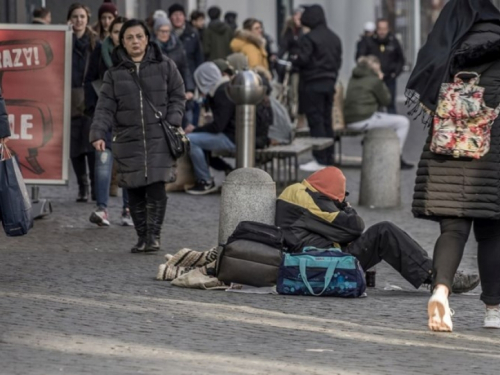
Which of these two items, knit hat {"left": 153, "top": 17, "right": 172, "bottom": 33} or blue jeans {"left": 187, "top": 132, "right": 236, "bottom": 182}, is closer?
blue jeans {"left": 187, "top": 132, "right": 236, "bottom": 182}

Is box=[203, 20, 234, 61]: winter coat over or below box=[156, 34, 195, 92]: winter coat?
below

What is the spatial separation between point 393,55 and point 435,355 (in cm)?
1860

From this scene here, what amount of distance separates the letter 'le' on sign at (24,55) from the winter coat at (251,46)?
832 centimetres

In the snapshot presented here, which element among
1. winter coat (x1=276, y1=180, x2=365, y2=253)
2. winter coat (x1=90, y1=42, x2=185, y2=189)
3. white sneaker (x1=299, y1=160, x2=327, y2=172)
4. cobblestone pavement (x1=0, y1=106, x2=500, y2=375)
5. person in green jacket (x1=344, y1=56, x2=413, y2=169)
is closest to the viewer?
cobblestone pavement (x1=0, y1=106, x2=500, y2=375)

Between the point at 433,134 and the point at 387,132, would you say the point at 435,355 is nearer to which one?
the point at 433,134

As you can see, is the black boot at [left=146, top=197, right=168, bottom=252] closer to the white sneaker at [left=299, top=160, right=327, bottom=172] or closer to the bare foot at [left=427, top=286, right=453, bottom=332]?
the bare foot at [left=427, top=286, right=453, bottom=332]

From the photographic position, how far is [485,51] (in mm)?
7602

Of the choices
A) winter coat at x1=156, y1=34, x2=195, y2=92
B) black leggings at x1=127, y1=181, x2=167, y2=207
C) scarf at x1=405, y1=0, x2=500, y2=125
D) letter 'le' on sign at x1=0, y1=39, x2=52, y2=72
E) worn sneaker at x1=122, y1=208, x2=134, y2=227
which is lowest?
worn sneaker at x1=122, y1=208, x2=134, y2=227

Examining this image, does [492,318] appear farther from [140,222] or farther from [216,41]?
[216,41]

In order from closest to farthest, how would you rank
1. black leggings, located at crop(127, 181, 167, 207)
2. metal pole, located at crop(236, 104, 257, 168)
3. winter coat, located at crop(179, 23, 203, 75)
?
black leggings, located at crop(127, 181, 167, 207)
metal pole, located at crop(236, 104, 257, 168)
winter coat, located at crop(179, 23, 203, 75)

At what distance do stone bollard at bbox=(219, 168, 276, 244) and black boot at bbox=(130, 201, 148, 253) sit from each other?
107cm

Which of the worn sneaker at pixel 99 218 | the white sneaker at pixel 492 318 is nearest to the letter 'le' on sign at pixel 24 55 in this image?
the worn sneaker at pixel 99 218

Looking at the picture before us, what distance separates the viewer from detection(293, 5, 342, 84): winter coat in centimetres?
1859

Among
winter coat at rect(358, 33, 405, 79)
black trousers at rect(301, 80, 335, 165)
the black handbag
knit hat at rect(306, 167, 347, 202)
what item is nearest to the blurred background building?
winter coat at rect(358, 33, 405, 79)
